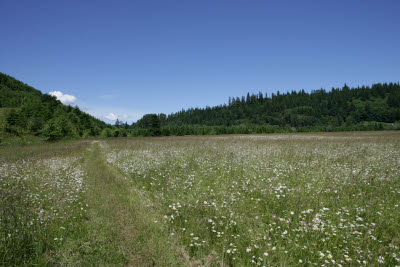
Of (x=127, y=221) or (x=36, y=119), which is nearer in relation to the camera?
(x=127, y=221)

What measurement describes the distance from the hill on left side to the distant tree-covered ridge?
174 ft

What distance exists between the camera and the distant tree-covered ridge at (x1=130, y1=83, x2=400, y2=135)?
128125 mm

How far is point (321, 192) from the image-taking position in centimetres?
544

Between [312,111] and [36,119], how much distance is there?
572 ft

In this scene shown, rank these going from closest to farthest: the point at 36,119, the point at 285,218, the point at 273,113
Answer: the point at 285,218 < the point at 36,119 < the point at 273,113

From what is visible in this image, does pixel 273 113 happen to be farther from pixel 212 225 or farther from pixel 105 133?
pixel 212 225

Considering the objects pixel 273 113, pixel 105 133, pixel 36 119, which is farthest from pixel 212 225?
pixel 273 113

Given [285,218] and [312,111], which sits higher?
[312,111]

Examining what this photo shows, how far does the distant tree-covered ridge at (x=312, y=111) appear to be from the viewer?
Answer: 128m

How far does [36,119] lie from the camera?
47250 mm

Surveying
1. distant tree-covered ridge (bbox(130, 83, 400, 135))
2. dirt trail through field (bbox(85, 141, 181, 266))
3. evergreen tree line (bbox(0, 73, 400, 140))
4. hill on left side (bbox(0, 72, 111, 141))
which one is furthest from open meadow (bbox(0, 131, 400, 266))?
distant tree-covered ridge (bbox(130, 83, 400, 135))

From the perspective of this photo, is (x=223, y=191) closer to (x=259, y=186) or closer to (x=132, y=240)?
(x=259, y=186)

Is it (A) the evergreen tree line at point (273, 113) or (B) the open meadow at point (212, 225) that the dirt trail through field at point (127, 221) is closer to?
(B) the open meadow at point (212, 225)

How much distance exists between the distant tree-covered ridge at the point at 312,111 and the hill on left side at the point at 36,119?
53064mm
